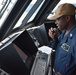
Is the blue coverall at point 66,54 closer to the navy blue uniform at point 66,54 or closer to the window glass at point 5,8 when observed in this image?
the navy blue uniform at point 66,54

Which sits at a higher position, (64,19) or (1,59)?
(1,59)

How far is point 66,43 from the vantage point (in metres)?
1.95

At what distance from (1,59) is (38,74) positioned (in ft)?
0.89

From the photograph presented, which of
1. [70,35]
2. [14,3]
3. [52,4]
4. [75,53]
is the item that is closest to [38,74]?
[75,53]

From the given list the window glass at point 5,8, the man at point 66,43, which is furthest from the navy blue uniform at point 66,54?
the window glass at point 5,8

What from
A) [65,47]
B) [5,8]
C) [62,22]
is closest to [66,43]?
[65,47]

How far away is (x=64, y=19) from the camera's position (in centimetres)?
194

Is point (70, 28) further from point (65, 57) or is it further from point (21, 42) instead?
point (21, 42)

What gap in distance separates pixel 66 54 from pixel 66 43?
111 mm

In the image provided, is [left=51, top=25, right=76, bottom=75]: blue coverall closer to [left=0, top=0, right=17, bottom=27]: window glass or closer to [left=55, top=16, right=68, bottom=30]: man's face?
[left=55, top=16, right=68, bottom=30]: man's face

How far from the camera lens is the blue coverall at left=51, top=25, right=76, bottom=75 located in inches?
73.2

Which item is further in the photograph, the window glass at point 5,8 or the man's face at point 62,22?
the window glass at point 5,8

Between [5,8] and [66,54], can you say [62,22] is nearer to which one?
[66,54]

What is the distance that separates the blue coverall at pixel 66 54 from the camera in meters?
1.86
